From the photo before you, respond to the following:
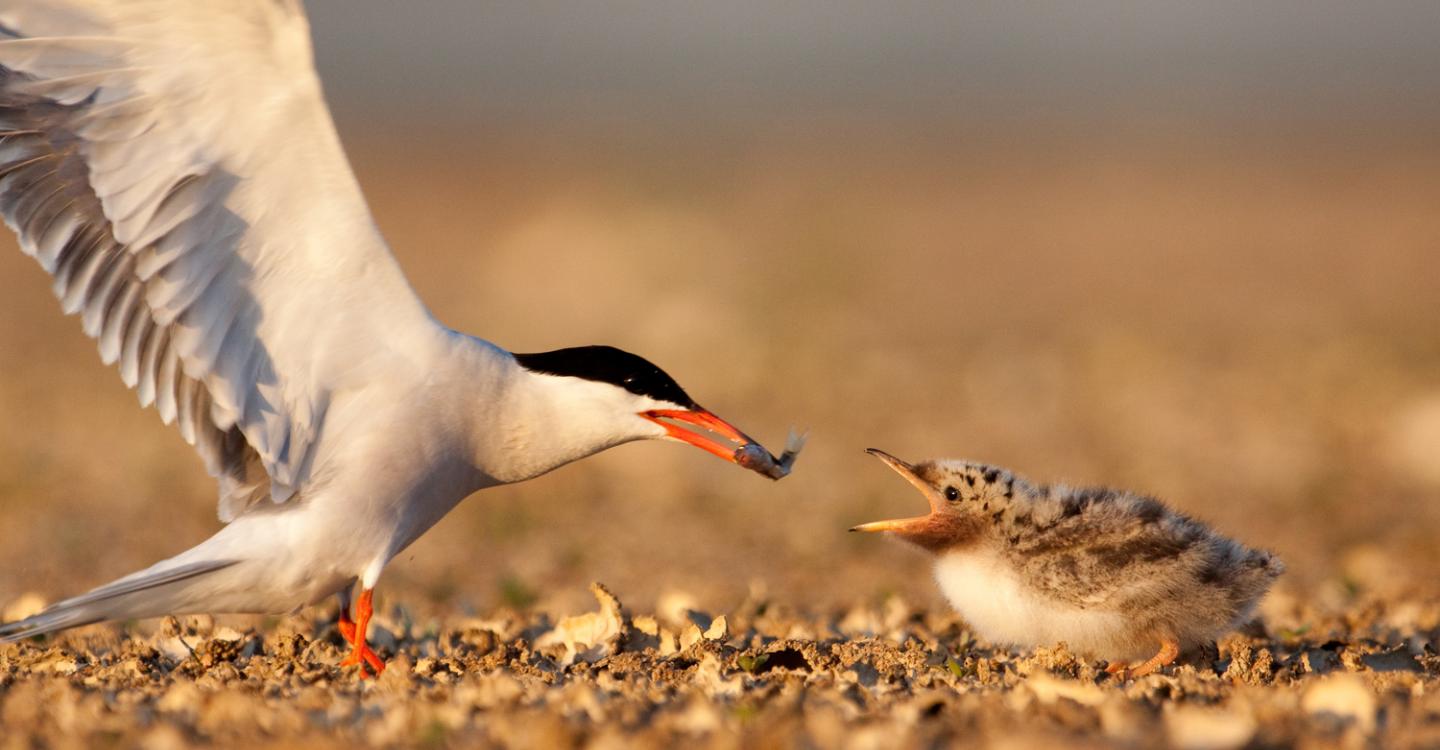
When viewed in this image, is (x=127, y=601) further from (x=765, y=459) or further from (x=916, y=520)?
(x=916, y=520)

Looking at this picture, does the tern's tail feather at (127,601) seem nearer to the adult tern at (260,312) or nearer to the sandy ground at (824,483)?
the adult tern at (260,312)

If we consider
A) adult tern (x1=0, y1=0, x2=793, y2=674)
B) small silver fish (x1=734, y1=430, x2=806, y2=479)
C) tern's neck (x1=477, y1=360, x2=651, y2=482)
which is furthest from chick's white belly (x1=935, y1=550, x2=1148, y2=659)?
tern's neck (x1=477, y1=360, x2=651, y2=482)

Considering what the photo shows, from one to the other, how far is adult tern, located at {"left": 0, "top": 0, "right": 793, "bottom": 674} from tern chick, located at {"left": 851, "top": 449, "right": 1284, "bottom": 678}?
0.92 metres

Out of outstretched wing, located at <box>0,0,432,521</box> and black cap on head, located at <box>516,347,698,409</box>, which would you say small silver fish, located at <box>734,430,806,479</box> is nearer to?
black cap on head, located at <box>516,347,698,409</box>

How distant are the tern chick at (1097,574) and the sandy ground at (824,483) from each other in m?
0.18

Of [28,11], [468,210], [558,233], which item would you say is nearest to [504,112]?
[468,210]

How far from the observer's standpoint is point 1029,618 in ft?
19.0

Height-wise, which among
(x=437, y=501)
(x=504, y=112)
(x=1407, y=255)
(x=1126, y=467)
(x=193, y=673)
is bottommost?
(x=193, y=673)

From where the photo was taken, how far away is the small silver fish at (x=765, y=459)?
19.3ft

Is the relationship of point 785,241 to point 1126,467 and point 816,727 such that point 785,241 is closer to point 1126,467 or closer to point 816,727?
point 1126,467

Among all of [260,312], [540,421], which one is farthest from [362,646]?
[260,312]

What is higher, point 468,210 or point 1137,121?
point 1137,121

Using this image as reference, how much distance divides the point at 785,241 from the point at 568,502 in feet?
49.9

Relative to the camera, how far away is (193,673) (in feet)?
17.7
